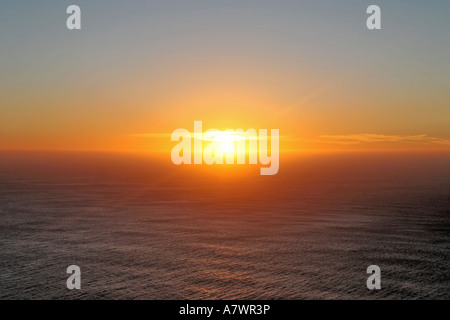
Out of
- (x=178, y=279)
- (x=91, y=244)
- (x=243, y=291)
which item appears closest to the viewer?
(x=243, y=291)

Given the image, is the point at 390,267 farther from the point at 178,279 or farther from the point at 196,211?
the point at 196,211

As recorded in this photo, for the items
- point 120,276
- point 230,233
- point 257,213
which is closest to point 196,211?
point 257,213

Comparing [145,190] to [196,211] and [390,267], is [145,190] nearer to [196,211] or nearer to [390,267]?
[196,211]
